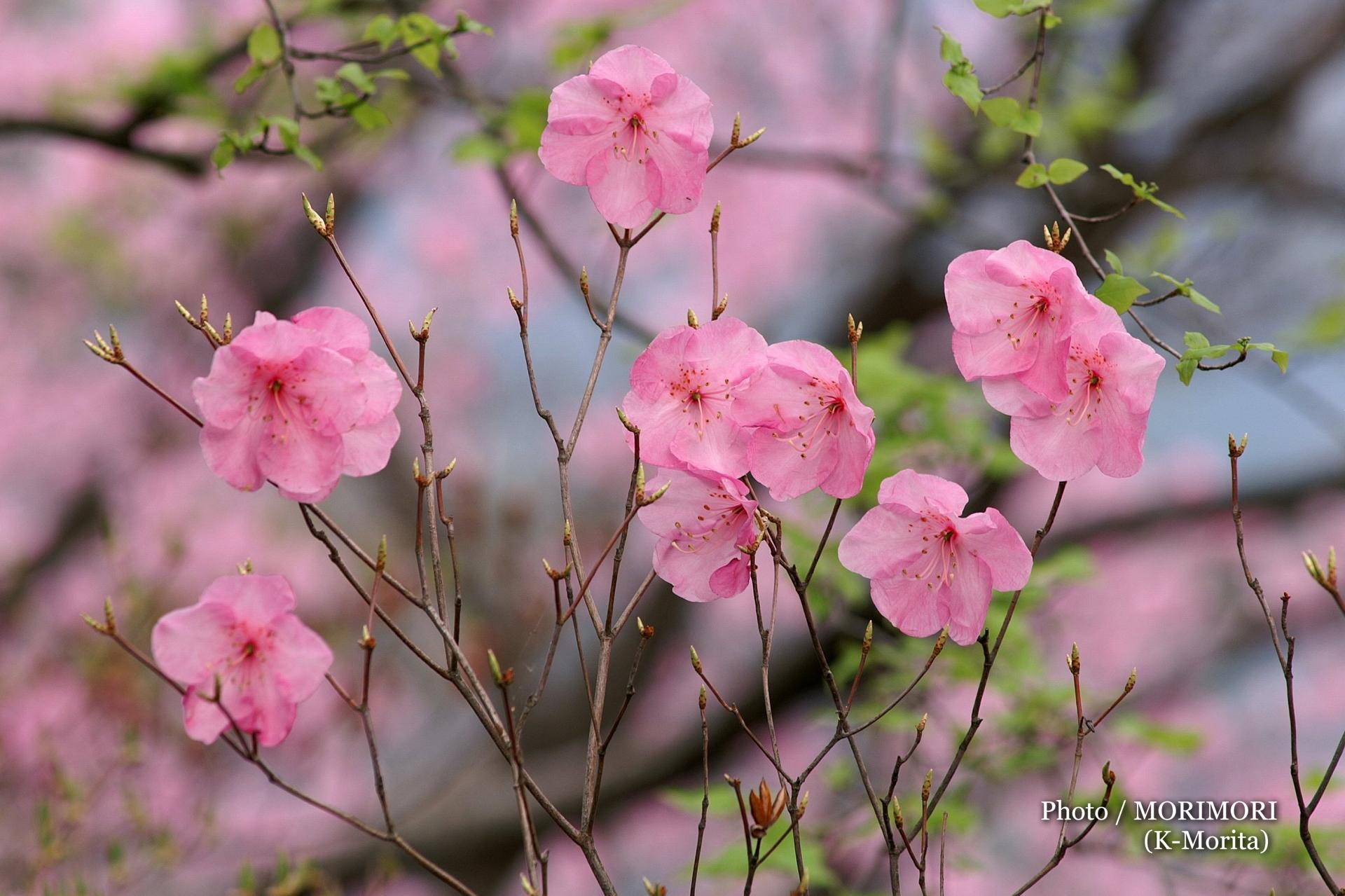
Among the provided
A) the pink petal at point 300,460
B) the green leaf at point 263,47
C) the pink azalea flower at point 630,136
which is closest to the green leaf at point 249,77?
the green leaf at point 263,47

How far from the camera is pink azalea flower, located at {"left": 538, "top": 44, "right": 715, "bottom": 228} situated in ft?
2.82

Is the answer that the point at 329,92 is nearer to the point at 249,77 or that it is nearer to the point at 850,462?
the point at 249,77

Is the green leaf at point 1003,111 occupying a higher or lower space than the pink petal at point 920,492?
higher

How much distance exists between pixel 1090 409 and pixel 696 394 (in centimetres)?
30

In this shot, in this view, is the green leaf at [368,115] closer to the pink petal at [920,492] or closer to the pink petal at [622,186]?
the pink petal at [622,186]

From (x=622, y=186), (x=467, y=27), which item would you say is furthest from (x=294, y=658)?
(x=467, y=27)

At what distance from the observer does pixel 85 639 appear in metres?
3.31

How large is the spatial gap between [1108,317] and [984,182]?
Result: 6.12ft

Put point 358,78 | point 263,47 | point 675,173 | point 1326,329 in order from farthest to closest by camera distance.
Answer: point 1326,329, point 263,47, point 358,78, point 675,173

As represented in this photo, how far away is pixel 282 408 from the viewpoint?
751 mm

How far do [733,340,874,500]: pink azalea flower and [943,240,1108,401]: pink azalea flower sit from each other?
10cm

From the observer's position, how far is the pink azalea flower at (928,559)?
0.77 metres

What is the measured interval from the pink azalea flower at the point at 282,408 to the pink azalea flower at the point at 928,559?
0.38 metres

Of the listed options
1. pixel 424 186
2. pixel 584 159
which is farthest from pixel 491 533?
pixel 584 159
